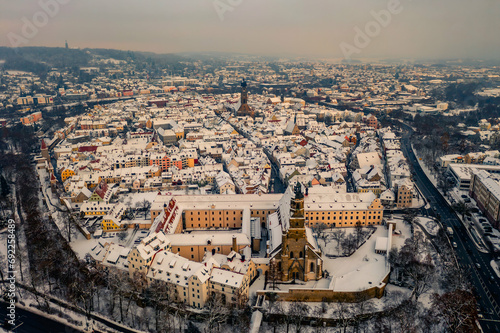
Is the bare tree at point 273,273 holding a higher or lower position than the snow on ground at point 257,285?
higher

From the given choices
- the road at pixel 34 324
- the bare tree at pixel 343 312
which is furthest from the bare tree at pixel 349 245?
the road at pixel 34 324

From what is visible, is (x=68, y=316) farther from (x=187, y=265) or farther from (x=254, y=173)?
(x=254, y=173)

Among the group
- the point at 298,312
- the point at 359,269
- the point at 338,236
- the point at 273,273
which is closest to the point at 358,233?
the point at 338,236

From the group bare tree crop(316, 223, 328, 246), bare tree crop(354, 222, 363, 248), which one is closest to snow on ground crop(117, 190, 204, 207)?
bare tree crop(316, 223, 328, 246)

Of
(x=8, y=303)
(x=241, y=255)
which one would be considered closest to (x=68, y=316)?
(x=8, y=303)

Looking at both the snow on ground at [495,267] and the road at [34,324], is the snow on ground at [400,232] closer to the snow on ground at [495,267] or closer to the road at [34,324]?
the snow on ground at [495,267]

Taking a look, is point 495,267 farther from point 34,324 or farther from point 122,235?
point 34,324
